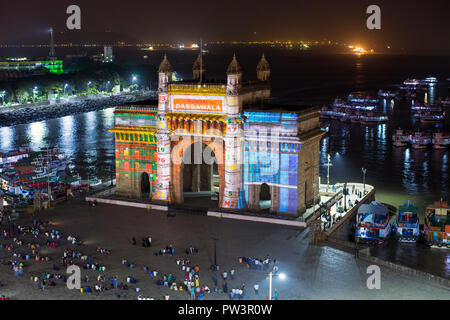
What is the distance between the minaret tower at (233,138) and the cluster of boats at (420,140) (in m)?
73.6

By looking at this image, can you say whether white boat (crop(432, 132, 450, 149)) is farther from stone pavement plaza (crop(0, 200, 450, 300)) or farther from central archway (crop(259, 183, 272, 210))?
stone pavement plaza (crop(0, 200, 450, 300))

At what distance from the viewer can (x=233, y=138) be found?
210ft

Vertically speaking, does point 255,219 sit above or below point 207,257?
above

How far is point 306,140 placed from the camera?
63188 mm

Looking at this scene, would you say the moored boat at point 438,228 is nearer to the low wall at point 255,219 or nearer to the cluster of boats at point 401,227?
the cluster of boats at point 401,227

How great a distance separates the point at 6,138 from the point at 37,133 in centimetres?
946

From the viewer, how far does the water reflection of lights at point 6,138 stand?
123637 millimetres

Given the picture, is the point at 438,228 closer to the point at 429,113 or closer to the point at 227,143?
the point at 227,143

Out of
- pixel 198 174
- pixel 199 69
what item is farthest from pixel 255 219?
pixel 199 69

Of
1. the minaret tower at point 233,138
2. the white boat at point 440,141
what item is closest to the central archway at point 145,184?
the minaret tower at point 233,138

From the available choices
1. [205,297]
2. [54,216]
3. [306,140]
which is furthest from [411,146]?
[205,297]

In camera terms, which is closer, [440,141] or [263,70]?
[263,70]

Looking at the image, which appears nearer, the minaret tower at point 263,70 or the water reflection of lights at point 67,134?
the minaret tower at point 263,70

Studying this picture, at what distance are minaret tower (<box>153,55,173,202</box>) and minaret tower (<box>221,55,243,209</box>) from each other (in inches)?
276
